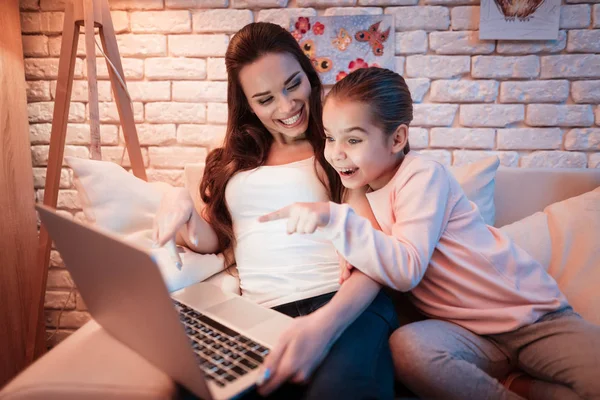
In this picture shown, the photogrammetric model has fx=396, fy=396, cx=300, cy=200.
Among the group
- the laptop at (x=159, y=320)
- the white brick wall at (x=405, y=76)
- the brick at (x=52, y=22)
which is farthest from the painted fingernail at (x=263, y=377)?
the brick at (x=52, y=22)

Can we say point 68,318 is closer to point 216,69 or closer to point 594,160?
point 216,69

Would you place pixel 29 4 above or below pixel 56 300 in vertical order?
above

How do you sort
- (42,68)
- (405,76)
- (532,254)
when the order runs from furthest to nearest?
(42,68) → (405,76) → (532,254)

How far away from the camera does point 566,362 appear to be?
2.64 feet

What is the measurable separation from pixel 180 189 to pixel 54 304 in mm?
1208

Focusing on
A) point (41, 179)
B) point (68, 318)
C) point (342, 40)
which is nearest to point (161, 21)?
point (342, 40)

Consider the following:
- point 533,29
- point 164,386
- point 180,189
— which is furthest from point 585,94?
point 164,386

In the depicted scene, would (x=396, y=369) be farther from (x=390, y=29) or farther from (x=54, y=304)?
(x=54, y=304)

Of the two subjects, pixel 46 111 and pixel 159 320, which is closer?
pixel 159 320

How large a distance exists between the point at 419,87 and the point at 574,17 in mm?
606

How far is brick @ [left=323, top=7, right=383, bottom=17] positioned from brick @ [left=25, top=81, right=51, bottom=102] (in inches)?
48.4

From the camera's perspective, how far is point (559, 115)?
1.54m

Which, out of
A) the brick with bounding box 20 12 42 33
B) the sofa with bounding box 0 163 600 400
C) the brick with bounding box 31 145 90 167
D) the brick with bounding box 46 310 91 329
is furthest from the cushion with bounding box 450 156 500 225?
the brick with bounding box 20 12 42 33

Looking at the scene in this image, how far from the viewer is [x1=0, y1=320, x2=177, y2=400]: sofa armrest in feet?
2.00
